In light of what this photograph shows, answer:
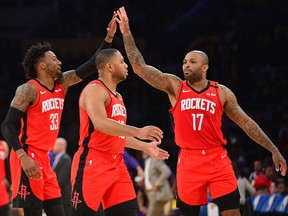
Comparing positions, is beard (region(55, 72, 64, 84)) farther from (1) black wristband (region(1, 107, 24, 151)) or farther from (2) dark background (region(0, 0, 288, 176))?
(2) dark background (region(0, 0, 288, 176))

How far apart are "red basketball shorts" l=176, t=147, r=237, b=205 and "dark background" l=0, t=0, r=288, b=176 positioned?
868cm

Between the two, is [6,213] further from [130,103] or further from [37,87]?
[130,103]

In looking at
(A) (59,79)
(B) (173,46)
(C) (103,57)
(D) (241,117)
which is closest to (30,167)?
(A) (59,79)

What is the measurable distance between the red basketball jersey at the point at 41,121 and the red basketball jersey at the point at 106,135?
32 cm

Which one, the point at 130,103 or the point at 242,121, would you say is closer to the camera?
the point at 242,121

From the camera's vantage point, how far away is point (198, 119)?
8.01 meters

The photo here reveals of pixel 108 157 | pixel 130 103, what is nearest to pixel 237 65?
pixel 130 103

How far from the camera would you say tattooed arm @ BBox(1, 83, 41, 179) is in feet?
24.3

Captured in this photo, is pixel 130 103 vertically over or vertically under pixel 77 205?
over

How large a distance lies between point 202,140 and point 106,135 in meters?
1.04

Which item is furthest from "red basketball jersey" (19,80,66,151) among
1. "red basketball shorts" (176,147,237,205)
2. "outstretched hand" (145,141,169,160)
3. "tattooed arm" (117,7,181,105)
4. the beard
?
"red basketball shorts" (176,147,237,205)

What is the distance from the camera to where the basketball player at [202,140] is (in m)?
7.89

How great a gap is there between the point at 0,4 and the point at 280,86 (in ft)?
45.3

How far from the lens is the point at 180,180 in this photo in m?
8.03
